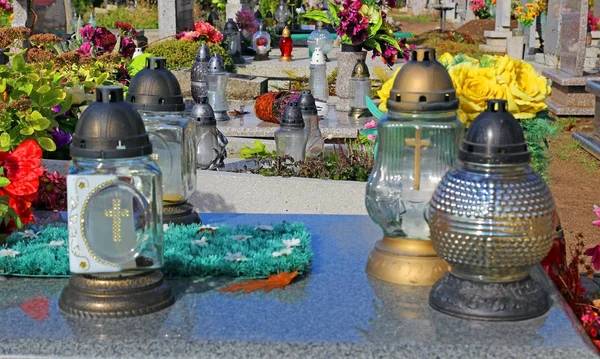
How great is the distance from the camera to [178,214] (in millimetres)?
2852

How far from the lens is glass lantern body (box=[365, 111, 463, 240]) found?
2322 millimetres

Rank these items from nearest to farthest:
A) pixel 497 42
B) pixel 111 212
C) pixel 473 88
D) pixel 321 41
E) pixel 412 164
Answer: pixel 111 212 → pixel 412 164 → pixel 473 88 → pixel 321 41 → pixel 497 42

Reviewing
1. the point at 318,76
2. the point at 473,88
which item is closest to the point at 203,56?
the point at 318,76

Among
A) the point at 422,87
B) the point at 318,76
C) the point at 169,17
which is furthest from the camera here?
the point at 169,17

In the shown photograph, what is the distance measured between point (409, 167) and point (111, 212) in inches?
29.9

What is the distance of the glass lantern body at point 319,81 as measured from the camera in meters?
7.94

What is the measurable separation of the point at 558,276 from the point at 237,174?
186cm

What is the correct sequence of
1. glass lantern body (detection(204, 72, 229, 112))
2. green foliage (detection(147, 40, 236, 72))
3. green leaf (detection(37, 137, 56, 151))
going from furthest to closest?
green foliage (detection(147, 40, 236, 72)) → glass lantern body (detection(204, 72, 229, 112)) → green leaf (detection(37, 137, 56, 151))

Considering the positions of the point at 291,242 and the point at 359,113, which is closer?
the point at 291,242

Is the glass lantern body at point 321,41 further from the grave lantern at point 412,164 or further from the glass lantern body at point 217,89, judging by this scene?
the grave lantern at point 412,164

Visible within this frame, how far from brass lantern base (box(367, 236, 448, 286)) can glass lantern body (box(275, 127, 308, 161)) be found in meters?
2.50

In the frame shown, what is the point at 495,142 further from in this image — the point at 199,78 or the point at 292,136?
the point at 199,78

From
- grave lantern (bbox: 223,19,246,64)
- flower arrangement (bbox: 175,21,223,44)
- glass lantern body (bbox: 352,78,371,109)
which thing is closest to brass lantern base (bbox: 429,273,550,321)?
glass lantern body (bbox: 352,78,371,109)

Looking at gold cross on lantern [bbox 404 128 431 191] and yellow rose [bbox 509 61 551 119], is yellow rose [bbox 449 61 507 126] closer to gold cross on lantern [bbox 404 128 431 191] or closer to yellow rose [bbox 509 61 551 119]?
yellow rose [bbox 509 61 551 119]
